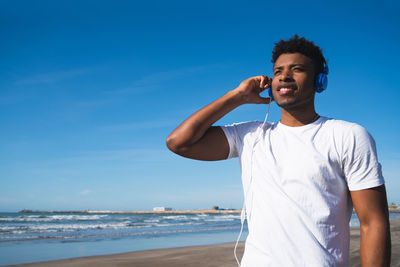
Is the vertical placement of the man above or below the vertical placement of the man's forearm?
above

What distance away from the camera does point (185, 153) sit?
6.23 ft

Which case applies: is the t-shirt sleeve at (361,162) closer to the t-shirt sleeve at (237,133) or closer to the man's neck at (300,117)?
the man's neck at (300,117)

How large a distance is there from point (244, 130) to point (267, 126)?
122 mm

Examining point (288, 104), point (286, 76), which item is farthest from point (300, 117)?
point (286, 76)

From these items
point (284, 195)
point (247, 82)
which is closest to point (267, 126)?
point (247, 82)

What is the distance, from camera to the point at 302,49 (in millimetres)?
1730

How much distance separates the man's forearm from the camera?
133 cm

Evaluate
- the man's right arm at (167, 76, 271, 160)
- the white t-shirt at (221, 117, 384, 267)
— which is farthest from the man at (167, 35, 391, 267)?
the man's right arm at (167, 76, 271, 160)

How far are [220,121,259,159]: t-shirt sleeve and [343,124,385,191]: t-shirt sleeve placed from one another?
0.52m

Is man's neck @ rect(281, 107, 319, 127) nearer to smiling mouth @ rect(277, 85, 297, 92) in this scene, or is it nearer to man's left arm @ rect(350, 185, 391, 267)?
smiling mouth @ rect(277, 85, 297, 92)

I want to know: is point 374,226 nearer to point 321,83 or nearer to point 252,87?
point 321,83

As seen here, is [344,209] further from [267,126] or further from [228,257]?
[228,257]

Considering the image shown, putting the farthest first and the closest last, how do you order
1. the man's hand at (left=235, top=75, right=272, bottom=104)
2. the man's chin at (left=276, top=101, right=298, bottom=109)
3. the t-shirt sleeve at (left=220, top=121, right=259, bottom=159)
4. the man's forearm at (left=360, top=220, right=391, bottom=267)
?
the man's hand at (left=235, top=75, right=272, bottom=104) < the t-shirt sleeve at (left=220, top=121, right=259, bottom=159) < the man's chin at (left=276, top=101, right=298, bottom=109) < the man's forearm at (left=360, top=220, right=391, bottom=267)

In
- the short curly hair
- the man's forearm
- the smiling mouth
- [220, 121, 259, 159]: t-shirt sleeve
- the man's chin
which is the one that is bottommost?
the man's forearm
